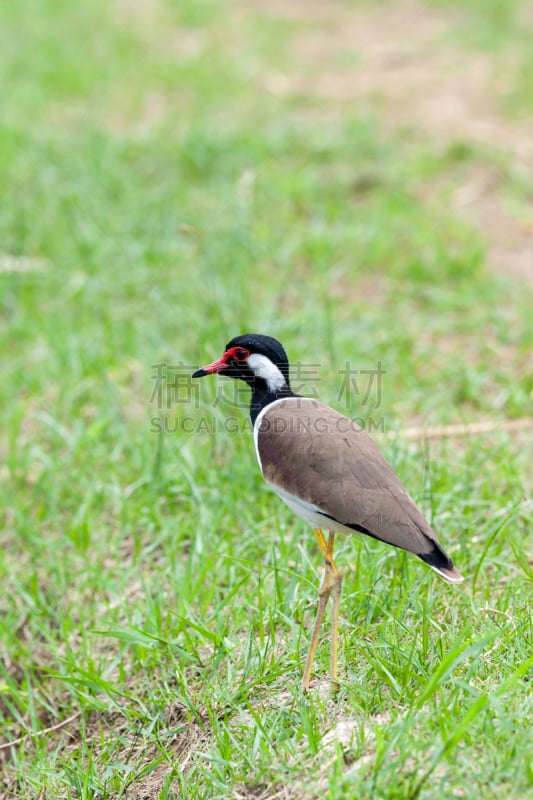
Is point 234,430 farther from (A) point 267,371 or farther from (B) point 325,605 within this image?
(B) point 325,605

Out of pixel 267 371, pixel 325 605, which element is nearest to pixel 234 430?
pixel 267 371

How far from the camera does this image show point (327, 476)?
301 cm

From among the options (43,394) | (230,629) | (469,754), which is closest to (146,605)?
(230,629)

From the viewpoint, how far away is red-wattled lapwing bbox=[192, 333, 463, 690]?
2.89 metres

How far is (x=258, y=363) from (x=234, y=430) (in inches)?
46.4

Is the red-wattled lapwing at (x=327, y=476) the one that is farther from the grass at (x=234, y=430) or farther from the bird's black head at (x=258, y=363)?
the grass at (x=234, y=430)

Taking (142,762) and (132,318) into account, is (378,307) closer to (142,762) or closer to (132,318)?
(132,318)

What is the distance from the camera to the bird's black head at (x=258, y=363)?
3316mm

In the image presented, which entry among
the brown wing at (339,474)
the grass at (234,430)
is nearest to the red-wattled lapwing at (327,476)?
the brown wing at (339,474)

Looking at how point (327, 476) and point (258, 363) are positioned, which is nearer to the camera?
point (327, 476)

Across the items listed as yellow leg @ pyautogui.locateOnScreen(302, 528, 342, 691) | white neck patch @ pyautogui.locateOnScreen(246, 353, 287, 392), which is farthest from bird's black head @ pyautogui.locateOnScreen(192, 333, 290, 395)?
yellow leg @ pyautogui.locateOnScreen(302, 528, 342, 691)

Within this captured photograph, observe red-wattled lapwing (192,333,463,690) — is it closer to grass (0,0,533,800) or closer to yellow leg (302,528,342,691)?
yellow leg (302,528,342,691)

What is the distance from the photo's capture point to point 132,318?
19.1ft

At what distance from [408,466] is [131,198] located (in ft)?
12.0
